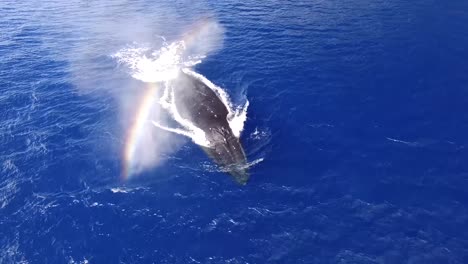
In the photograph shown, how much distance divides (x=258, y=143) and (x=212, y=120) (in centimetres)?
1504

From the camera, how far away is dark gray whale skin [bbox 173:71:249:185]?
3570 inches

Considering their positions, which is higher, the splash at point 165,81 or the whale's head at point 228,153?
the splash at point 165,81

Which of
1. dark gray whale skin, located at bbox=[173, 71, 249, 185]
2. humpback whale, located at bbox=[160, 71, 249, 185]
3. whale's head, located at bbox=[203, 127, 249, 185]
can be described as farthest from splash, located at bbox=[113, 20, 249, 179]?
whale's head, located at bbox=[203, 127, 249, 185]

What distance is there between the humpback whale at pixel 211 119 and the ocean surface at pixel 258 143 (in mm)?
2372

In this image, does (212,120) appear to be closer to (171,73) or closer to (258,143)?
(258,143)

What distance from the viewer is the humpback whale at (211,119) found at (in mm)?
90812

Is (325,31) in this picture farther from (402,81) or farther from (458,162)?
(458,162)

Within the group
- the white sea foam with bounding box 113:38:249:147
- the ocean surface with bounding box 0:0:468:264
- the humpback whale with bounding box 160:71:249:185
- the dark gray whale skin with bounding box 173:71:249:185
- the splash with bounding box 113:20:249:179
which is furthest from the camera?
the white sea foam with bounding box 113:38:249:147

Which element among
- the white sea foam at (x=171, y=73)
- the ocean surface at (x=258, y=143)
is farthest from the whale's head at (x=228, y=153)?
the white sea foam at (x=171, y=73)

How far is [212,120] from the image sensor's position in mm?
103562

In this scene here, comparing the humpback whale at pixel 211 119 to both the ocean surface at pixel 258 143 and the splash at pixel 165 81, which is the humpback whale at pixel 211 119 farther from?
the ocean surface at pixel 258 143

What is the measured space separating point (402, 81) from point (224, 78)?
167 feet

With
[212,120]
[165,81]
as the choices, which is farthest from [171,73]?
[212,120]

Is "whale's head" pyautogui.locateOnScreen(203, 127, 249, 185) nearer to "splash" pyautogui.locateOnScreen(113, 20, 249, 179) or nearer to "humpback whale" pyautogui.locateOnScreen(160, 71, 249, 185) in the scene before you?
"humpback whale" pyautogui.locateOnScreen(160, 71, 249, 185)
